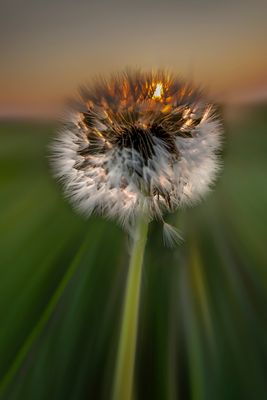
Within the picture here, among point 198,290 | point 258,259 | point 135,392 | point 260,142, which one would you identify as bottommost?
point 135,392

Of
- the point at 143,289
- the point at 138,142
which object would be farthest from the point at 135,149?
the point at 143,289

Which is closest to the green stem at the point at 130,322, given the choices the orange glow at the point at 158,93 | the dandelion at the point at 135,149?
the dandelion at the point at 135,149

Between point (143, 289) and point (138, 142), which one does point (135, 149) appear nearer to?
point (138, 142)

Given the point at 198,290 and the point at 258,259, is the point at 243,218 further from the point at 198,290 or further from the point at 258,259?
the point at 198,290

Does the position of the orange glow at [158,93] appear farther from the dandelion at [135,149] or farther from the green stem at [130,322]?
the green stem at [130,322]

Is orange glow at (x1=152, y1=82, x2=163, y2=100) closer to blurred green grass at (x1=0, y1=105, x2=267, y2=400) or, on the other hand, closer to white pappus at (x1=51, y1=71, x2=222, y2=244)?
white pappus at (x1=51, y1=71, x2=222, y2=244)

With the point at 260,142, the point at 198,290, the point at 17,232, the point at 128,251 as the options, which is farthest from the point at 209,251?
the point at 17,232

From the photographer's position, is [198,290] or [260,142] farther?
[260,142]
